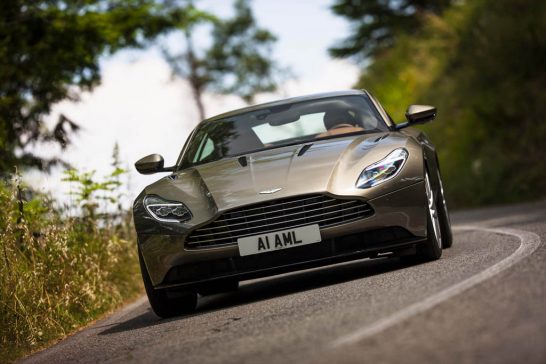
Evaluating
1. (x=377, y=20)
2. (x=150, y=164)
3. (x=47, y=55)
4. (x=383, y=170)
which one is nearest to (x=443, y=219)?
(x=383, y=170)

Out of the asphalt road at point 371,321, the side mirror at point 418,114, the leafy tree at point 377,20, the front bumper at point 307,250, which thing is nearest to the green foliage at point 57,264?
the asphalt road at point 371,321

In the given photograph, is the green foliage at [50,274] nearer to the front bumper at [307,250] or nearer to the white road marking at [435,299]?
the front bumper at [307,250]

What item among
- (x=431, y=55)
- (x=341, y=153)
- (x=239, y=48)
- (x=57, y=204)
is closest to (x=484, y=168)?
(x=431, y=55)

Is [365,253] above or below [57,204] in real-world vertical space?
below

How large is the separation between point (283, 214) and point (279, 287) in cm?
159

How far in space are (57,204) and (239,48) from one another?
177ft

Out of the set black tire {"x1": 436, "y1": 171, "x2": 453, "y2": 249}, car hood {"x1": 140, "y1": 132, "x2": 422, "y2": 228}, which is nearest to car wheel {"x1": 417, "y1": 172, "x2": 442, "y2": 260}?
car hood {"x1": 140, "y1": 132, "x2": 422, "y2": 228}

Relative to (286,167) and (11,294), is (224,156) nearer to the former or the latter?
(286,167)

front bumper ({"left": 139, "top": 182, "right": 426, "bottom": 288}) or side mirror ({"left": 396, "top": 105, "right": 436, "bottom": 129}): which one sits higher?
side mirror ({"left": 396, "top": 105, "right": 436, "bottom": 129})

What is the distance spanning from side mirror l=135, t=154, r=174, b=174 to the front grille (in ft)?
5.75

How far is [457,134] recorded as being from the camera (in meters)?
21.4

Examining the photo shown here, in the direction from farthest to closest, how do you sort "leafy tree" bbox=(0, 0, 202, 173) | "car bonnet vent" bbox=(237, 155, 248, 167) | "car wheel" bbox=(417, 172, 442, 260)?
"leafy tree" bbox=(0, 0, 202, 173) → "car bonnet vent" bbox=(237, 155, 248, 167) → "car wheel" bbox=(417, 172, 442, 260)

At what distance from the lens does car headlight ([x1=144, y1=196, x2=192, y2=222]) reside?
7180 mm

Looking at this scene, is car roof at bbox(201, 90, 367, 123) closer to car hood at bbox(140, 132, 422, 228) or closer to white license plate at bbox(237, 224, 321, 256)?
car hood at bbox(140, 132, 422, 228)
